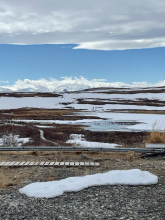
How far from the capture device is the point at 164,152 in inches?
447

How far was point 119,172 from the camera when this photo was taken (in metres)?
8.06

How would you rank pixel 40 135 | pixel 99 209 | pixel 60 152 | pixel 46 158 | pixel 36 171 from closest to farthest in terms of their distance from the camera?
pixel 99 209 → pixel 36 171 → pixel 46 158 → pixel 60 152 → pixel 40 135

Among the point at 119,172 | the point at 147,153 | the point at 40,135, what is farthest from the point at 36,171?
the point at 40,135

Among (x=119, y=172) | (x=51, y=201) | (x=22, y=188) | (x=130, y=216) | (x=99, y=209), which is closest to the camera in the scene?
(x=130, y=216)

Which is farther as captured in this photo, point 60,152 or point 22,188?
point 60,152

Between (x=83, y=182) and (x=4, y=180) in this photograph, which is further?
(x=4, y=180)

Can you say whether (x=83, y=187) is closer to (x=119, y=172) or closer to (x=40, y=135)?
(x=119, y=172)

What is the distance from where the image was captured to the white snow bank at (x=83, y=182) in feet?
22.1

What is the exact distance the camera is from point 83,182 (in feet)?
24.3

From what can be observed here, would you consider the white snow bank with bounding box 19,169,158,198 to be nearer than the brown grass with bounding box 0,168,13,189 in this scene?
Yes

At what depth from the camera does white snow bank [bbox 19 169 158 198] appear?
6750mm

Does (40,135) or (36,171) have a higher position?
(36,171)

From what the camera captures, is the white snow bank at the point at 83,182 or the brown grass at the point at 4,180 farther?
the brown grass at the point at 4,180

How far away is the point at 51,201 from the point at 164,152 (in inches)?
259
